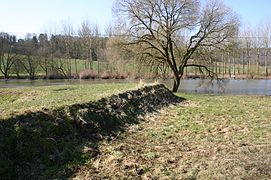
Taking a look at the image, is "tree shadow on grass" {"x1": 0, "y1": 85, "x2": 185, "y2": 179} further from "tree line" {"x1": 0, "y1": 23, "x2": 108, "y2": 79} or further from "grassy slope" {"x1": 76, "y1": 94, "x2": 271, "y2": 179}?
"tree line" {"x1": 0, "y1": 23, "x2": 108, "y2": 79}

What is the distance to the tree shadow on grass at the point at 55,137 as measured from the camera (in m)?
7.71

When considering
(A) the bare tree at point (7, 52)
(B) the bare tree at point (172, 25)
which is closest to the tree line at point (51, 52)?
(A) the bare tree at point (7, 52)

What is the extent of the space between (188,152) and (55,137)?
344 centimetres

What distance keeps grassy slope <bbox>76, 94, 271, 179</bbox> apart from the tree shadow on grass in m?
0.48

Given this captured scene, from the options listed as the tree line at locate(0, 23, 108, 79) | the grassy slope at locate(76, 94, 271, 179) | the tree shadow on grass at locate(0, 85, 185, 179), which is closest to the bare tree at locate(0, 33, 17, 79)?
the tree line at locate(0, 23, 108, 79)

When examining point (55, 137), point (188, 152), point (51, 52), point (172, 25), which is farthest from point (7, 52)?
point (188, 152)

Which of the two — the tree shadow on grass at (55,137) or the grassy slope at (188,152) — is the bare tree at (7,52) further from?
the grassy slope at (188,152)

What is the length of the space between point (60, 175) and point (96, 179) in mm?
812

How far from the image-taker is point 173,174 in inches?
297

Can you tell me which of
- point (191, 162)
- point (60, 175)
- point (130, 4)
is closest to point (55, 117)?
point (60, 175)

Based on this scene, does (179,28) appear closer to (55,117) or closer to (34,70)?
(55,117)

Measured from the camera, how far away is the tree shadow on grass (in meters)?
7.71

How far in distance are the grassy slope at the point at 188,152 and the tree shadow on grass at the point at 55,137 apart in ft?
1.56

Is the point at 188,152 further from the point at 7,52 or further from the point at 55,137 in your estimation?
the point at 7,52
